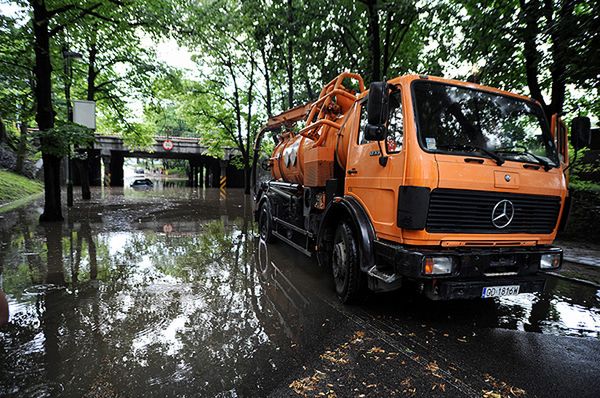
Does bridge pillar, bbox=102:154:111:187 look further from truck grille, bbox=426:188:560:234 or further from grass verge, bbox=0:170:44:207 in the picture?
truck grille, bbox=426:188:560:234

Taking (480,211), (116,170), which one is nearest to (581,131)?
(480,211)

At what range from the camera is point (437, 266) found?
3.42 metres

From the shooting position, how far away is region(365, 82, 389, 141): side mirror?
3643 mm

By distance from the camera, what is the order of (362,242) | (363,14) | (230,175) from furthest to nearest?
1. (230,175)
2. (363,14)
3. (362,242)

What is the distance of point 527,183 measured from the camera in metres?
3.72

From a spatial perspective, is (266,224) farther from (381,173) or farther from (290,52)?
(290,52)

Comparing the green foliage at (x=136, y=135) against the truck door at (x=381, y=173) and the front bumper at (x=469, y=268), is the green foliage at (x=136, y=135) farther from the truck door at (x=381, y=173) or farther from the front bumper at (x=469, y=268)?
the front bumper at (x=469, y=268)

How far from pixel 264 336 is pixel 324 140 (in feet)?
10.6

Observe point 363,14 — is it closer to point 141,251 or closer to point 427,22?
point 427,22

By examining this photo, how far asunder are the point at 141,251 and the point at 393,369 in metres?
6.05

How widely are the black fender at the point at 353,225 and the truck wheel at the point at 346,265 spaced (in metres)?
0.13

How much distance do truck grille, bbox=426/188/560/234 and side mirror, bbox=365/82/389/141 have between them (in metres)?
0.93

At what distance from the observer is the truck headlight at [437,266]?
11.1ft

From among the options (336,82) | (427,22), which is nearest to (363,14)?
(427,22)
